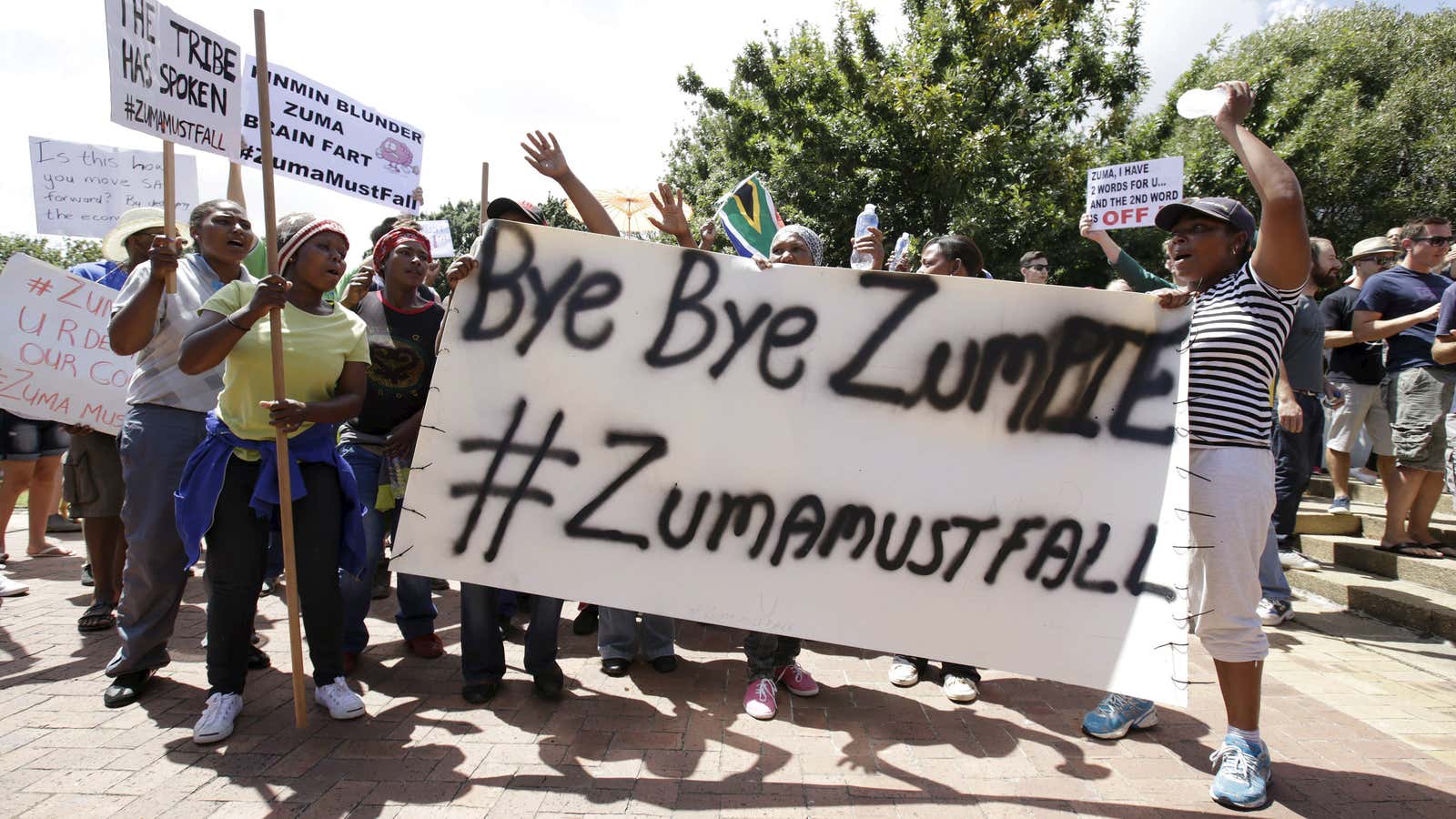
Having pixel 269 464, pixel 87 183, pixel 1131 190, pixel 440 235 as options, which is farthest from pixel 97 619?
pixel 1131 190

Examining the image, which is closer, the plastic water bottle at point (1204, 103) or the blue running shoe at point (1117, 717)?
the plastic water bottle at point (1204, 103)

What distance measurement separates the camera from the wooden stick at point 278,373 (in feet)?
9.21

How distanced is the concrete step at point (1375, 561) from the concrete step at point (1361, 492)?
20.5 inches

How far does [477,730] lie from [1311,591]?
17.7 feet

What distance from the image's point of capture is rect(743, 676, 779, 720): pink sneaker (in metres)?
3.27

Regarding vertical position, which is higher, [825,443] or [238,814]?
[825,443]

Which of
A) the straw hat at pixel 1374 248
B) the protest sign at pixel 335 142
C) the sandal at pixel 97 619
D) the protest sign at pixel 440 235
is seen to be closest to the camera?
the sandal at pixel 97 619

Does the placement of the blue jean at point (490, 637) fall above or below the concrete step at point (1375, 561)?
above

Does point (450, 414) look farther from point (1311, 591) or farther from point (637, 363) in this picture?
point (1311, 591)

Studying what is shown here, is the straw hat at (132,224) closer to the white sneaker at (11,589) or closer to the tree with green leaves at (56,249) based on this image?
the white sneaker at (11,589)

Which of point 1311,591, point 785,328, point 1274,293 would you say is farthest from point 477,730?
point 1311,591

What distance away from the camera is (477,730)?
3062 millimetres

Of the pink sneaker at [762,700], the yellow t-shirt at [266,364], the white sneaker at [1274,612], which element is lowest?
the white sneaker at [1274,612]

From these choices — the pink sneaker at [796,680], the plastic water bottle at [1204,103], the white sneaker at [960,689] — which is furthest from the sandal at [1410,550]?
the pink sneaker at [796,680]
